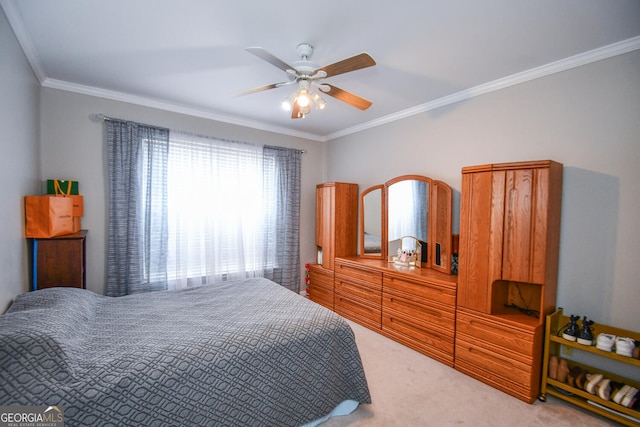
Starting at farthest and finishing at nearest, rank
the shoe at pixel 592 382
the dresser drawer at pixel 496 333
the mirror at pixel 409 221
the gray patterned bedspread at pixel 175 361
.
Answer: the mirror at pixel 409 221 → the dresser drawer at pixel 496 333 → the shoe at pixel 592 382 → the gray patterned bedspread at pixel 175 361

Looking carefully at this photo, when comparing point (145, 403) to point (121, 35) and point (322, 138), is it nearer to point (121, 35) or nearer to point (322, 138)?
point (121, 35)

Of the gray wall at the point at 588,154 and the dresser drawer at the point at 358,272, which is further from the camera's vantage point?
the dresser drawer at the point at 358,272

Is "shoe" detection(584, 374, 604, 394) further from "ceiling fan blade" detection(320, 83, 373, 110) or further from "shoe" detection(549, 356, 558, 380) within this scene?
"ceiling fan blade" detection(320, 83, 373, 110)

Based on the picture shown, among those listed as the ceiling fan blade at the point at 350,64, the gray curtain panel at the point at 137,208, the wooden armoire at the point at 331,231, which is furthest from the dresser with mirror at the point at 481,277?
the gray curtain panel at the point at 137,208

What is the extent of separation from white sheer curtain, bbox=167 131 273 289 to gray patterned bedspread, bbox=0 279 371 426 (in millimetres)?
1175

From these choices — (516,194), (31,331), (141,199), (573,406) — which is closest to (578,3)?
(516,194)

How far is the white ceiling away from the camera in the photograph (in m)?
1.64

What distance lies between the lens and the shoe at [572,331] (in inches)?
77.7

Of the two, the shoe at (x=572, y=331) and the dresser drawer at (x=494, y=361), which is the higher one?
the shoe at (x=572, y=331)

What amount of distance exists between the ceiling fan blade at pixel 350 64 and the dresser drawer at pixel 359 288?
234 centimetres

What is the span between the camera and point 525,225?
2.10 metres

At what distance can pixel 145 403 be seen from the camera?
50.3 inches

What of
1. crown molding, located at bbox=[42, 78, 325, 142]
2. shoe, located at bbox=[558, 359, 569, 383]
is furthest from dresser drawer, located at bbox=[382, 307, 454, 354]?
crown molding, located at bbox=[42, 78, 325, 142]

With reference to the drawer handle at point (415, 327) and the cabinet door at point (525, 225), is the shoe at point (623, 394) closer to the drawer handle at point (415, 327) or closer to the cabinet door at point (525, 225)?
the cabinet door at point (525, 225)
